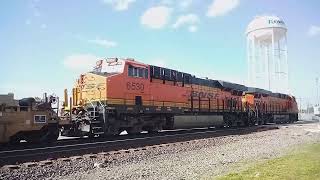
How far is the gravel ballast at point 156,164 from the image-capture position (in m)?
9.37

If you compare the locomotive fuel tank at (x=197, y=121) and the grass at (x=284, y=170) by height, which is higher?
the locomotive fuel tank at (x=197, y=121)

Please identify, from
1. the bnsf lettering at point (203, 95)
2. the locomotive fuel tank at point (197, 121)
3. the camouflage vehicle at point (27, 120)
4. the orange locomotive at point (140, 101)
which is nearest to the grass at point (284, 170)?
the camouflage vehicle at point (27, 120)

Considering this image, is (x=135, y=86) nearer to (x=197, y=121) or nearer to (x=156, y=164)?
(x=197, y=121)

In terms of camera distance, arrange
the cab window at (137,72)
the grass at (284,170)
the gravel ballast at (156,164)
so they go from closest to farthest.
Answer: the grass at (284,170)
the gravel ballast at (156,164)
the cab window at (137,72)

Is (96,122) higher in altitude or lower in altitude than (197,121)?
higher

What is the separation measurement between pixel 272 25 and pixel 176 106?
51543mm

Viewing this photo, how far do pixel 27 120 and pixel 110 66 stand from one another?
6656 mm

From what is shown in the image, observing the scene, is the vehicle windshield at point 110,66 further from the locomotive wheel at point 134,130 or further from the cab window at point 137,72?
the locomotive wheel at point 134,130

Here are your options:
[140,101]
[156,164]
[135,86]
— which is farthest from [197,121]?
[156,164]

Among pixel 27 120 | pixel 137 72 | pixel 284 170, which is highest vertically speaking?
pixel 137 72

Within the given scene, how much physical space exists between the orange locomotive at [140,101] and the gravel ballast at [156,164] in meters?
3.50

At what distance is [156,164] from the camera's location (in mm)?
11156

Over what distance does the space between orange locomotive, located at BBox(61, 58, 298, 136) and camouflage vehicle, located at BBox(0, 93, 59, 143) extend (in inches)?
31.9

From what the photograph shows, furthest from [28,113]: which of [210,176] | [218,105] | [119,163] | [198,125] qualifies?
[218,105]
